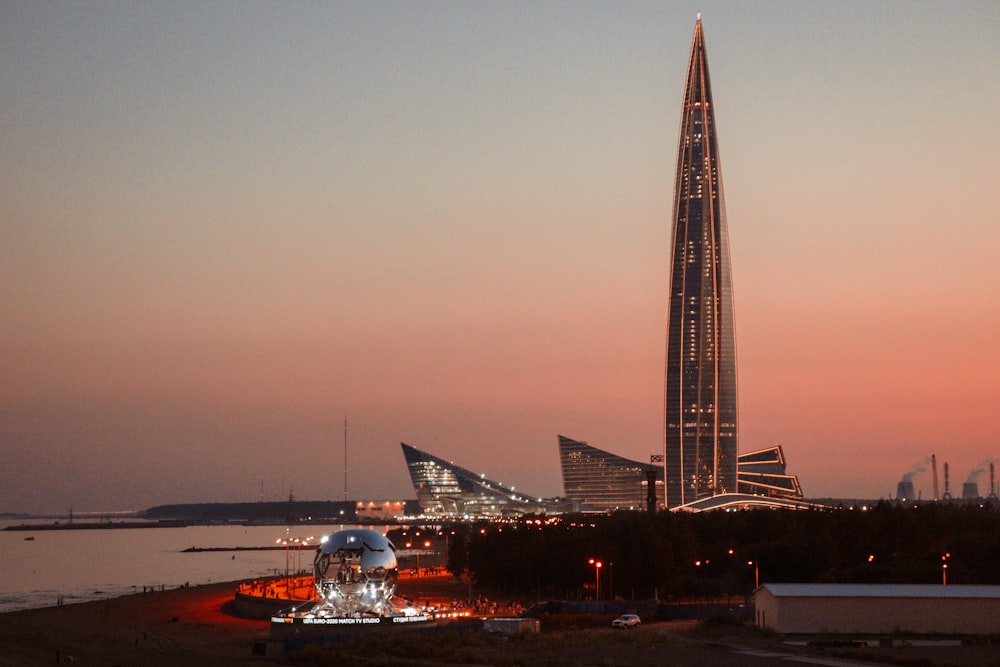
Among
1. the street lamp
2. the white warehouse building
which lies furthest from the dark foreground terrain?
the street lamp

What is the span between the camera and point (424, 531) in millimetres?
162500

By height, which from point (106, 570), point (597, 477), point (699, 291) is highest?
point (699, 291)

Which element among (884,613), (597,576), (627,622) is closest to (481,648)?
(627,622)

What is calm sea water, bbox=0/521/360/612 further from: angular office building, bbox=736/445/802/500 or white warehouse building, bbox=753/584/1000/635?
angular office building, bbox=736/445/802/500

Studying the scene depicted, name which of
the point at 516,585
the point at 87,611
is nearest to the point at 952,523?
the point at 516,585

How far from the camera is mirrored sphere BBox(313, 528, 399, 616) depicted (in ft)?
129

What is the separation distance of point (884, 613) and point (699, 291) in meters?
107

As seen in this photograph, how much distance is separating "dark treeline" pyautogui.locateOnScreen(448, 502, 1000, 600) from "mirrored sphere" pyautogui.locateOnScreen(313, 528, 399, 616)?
753 inches

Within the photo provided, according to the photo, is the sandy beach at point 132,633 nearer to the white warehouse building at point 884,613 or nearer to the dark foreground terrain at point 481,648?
the dark foreground terrain at point 481,648

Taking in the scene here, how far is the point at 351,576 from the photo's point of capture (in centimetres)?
3947

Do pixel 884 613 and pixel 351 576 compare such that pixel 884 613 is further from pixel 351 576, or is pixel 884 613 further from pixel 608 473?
pixel 608 473

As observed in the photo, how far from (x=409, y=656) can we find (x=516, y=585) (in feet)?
96.0

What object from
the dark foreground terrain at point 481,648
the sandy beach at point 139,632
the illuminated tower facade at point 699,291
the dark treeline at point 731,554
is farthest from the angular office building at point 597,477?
the dark foreground terrain at point 481,648

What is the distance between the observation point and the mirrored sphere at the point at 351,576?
129ft
